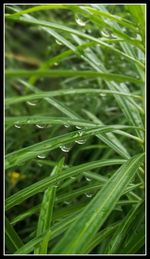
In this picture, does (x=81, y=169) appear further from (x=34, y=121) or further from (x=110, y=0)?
(x=110, y=0)

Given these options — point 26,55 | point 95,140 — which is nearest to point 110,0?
point 95,140

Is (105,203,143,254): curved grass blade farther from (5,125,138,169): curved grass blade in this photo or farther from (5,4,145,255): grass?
(5,125,138,169): curved grass blade

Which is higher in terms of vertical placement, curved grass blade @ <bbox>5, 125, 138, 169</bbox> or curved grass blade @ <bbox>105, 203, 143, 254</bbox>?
curved grass blade @ <bbox>5, 125, 138, 169</bbox>

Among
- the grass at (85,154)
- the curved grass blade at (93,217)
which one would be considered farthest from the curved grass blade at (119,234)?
the curved grass blade at (93,217)

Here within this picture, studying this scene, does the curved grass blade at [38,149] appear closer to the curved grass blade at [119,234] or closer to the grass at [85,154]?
the grass at [85,154]

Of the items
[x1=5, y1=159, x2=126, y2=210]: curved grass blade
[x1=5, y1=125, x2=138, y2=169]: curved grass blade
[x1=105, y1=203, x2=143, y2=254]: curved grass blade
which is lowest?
[x1=105, y1=203, x2=143, y2=254]: curved grass blade

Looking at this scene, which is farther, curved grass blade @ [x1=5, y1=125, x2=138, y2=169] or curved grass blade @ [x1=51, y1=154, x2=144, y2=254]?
curved grass blade @ [x1=5, y1=125, x2=138, y2=169]

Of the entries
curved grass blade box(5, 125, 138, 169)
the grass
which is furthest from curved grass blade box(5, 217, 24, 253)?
curved grass blade box(5, 125, 138, 169)

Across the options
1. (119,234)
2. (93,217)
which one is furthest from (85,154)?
(93,217)

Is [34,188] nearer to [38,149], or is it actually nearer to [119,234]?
[38,149]
